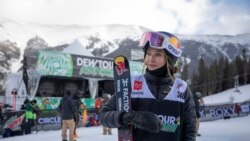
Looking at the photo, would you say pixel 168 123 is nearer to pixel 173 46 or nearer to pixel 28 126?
pixel 173 46

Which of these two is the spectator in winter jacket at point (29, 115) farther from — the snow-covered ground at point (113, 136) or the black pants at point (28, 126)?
the snow-covered ground at point (113, 136)

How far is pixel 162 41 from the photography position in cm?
271

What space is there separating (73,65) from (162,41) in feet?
75.7

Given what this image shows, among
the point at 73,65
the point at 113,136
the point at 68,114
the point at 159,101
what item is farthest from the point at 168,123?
the point at 73,65

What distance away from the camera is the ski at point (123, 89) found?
8.34 feet

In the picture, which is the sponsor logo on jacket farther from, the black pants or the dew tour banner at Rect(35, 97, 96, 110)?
the dew tour banner at Rect(35, 97, 96, 110)

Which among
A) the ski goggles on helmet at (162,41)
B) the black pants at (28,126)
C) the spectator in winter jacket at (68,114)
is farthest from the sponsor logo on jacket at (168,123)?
the black pants at (28,126)

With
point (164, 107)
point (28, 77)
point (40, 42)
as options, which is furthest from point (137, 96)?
point (40, 42)

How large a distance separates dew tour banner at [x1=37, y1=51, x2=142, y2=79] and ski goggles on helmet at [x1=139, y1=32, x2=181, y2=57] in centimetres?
1912

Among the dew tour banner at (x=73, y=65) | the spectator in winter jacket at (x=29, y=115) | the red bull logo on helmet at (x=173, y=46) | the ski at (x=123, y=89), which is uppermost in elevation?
the dew tour banner at (x=73, y=65)

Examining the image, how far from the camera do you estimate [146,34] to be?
9.23ft

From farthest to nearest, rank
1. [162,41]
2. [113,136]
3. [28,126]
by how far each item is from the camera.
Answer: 1. [28,126]
2. [113,136]
3. [162,41]

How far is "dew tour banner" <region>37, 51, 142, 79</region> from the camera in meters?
23.5

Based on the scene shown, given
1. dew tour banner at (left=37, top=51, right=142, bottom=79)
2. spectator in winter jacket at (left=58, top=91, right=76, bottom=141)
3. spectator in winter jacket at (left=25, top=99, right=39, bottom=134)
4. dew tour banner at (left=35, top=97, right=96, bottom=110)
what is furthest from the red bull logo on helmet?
dew tour banner at (left=35, top=97, right=96, bottom=110)
